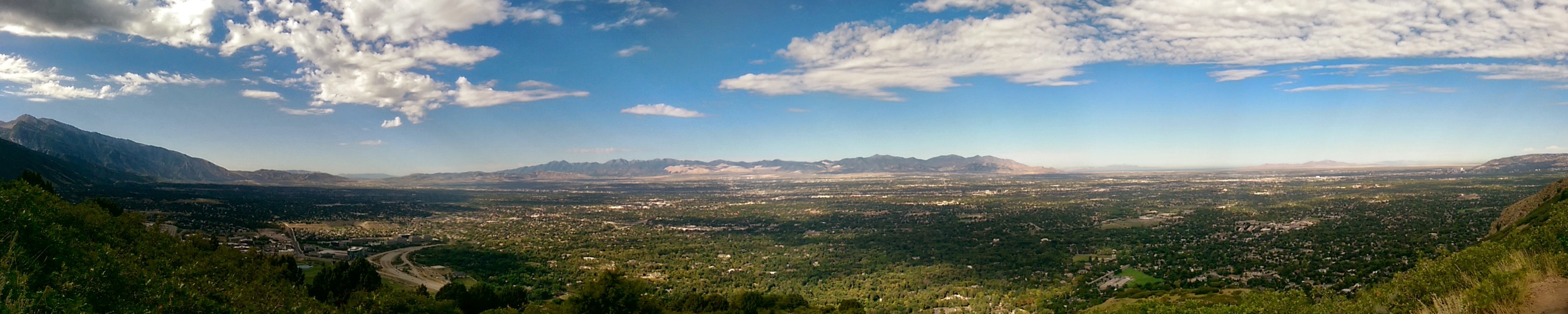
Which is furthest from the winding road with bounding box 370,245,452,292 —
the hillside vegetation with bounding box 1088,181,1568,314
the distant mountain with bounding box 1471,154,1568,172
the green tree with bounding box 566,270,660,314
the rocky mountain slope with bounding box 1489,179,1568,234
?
the distant mountain with bounding box 1471,154,1568,172

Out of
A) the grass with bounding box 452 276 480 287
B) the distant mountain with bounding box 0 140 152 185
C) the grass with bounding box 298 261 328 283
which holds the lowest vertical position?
the grass with bounding box 452 276 480 287

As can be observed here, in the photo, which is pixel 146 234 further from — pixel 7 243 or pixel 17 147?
pixel 17 147

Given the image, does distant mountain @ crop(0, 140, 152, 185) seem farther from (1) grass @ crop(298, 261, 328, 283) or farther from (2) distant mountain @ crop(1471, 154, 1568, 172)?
(2) distant mountain @ crop(1471, 154, 1568, 172)

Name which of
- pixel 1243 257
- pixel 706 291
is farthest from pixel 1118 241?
pixel 706 291

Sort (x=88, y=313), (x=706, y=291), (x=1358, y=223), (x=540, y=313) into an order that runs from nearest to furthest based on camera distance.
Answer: (x=88, y=313) → (x=540, y=313) → (x=706, y=291) → (x=1358, y=223)

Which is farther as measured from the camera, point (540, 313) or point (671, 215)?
point (671, 215)
